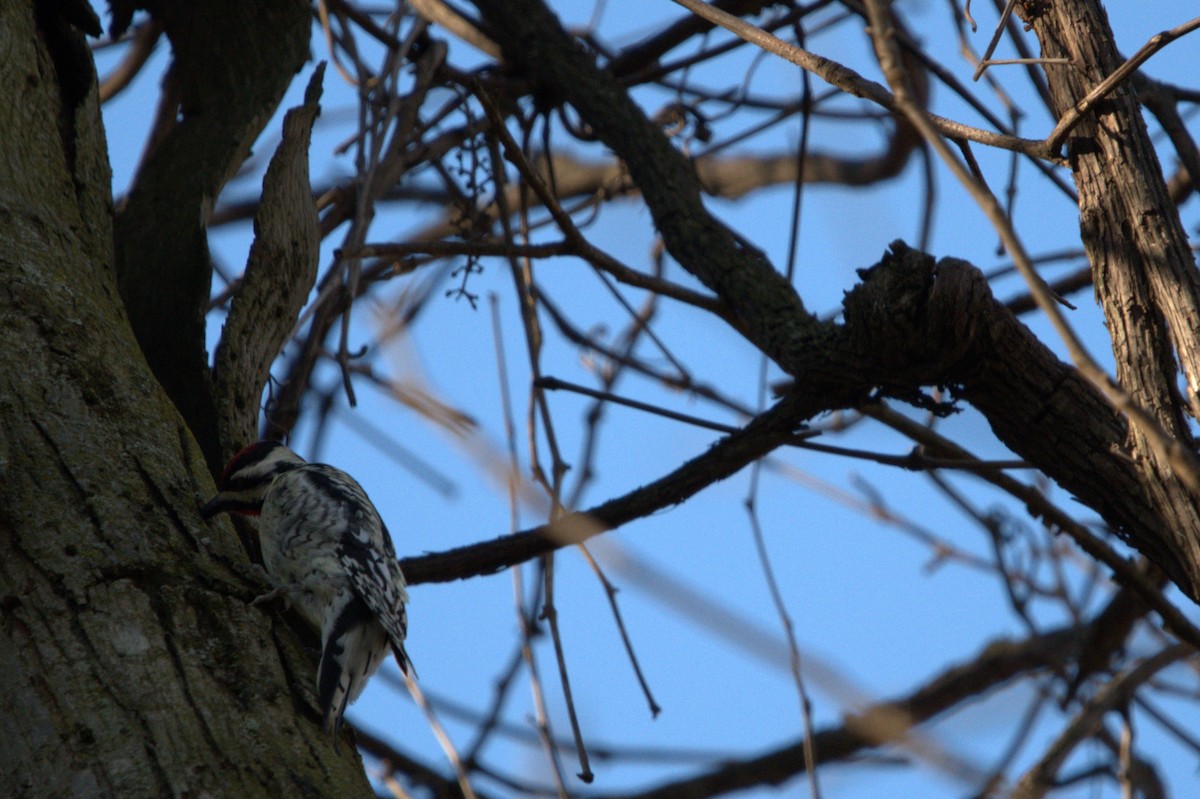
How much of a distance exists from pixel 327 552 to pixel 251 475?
290mm

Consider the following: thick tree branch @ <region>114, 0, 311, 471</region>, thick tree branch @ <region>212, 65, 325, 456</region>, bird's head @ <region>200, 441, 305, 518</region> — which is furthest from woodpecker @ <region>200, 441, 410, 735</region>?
thick tree branch @ <region>114, 0, 311, 471</region>

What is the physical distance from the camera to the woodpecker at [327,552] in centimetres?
293

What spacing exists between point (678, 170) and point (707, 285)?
506 mm

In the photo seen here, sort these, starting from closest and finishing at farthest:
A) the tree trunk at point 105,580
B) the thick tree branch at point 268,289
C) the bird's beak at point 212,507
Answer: the tree trunk at point 105,580, the bird's beak at point 212,507, the thick tree branch at point 268,289

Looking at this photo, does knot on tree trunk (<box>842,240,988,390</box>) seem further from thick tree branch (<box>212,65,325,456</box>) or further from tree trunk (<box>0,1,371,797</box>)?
thick tree branch (<box>212,65,325,456</box>)

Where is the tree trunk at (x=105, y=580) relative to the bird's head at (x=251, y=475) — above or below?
below

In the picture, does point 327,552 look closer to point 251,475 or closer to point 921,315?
point 251,475

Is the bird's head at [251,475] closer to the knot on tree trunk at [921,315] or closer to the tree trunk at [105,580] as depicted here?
the tree trunk at [105,580]

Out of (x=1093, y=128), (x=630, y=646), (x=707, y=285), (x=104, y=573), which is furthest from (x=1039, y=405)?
(x=104, y=573)

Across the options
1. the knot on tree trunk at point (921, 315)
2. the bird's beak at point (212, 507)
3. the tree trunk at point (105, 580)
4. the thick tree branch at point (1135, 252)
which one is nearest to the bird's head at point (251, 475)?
the bird's beak at point (212, 507)

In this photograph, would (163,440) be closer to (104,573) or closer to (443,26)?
(104,573)

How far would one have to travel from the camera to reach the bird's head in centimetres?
301

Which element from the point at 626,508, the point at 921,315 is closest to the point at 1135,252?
the point at 921,315

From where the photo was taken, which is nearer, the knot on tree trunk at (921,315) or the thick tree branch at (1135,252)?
the thick tree branch at (1135,252)
